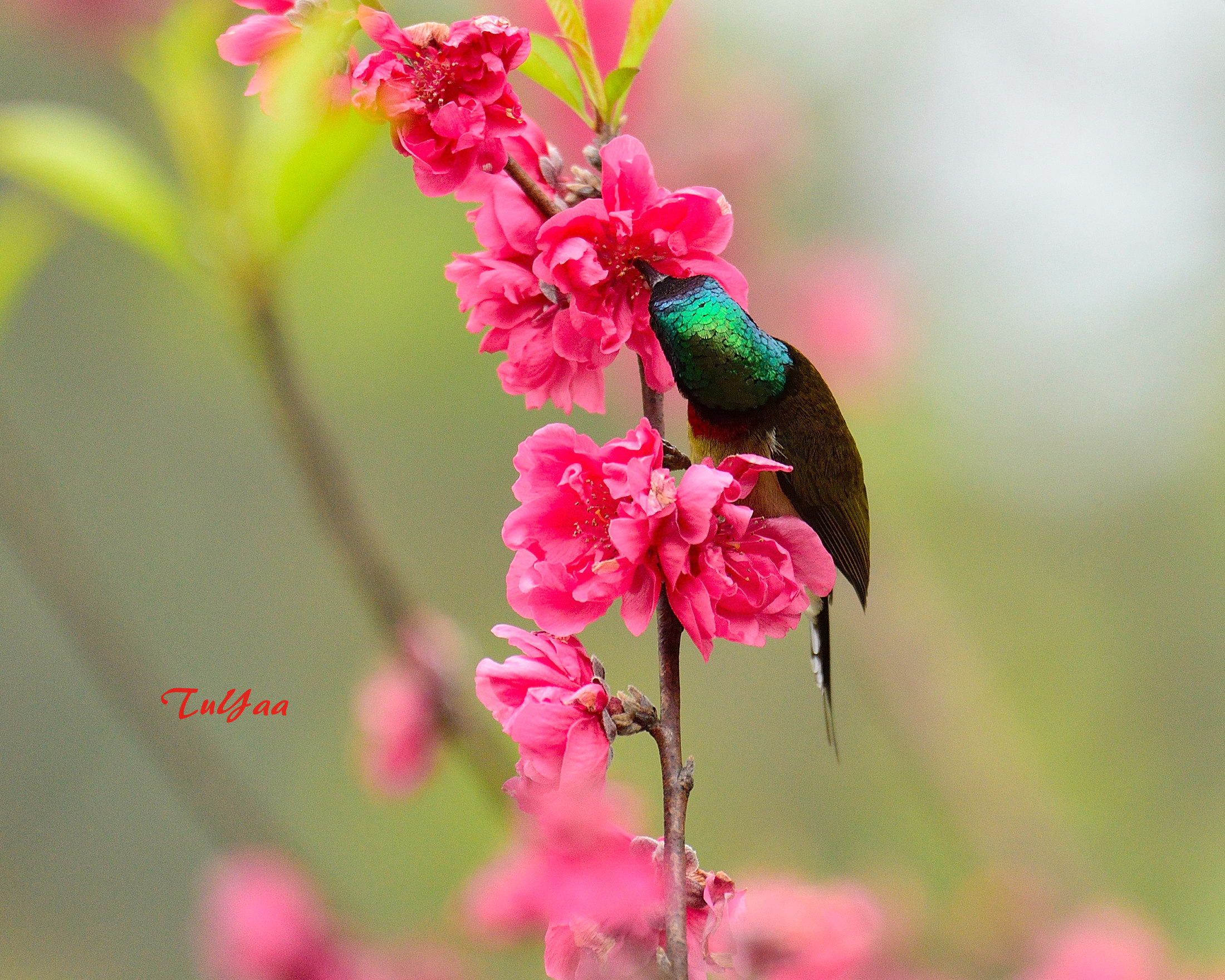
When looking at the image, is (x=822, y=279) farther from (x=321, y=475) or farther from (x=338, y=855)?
(x=338, y=855)

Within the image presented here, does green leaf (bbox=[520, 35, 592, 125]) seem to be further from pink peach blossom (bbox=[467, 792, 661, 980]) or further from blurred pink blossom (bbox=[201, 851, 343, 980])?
blurred pink blossom (bbox=[201, 851, 343, 980])

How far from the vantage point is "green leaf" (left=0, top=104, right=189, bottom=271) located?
860mm

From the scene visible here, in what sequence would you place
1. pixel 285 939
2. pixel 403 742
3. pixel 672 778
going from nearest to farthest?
pixel 672 778 < pixel 403 742 < pixel 285 939

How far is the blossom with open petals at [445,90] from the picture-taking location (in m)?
0.72

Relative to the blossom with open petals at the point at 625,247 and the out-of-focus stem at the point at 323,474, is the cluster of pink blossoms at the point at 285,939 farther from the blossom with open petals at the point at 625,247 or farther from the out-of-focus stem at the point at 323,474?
the blossom with open petals at the point at 625,247

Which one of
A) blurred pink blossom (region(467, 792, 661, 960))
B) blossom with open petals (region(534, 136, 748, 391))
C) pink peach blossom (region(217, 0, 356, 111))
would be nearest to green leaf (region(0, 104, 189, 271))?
pink peach blossom (region(217, 0, 356, 111))

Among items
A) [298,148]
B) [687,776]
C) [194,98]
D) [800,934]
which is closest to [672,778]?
[687,776]

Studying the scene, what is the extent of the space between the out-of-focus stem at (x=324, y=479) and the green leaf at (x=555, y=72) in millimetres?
287

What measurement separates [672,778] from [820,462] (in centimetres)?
48

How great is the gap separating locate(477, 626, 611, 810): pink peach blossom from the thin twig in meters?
0.32

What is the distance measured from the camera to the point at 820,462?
1.04m

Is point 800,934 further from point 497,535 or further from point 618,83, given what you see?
point 497,535

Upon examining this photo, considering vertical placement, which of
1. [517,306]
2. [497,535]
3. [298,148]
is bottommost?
[497,535]

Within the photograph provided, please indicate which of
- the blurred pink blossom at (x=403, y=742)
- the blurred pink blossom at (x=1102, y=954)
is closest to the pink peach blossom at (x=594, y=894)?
the blurred pink blossom at (x=403, y=742)
